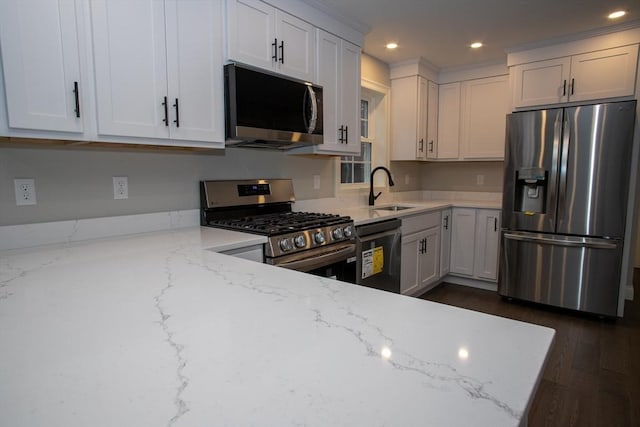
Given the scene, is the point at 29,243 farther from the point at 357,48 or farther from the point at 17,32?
the point at 357,48

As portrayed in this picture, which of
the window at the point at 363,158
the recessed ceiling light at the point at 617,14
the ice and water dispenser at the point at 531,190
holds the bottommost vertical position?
the ice and water dispenser at the point at 531,190

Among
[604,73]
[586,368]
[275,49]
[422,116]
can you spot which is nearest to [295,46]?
[275,49]

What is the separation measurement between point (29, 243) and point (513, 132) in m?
3.54

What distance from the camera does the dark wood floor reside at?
6.00 ft

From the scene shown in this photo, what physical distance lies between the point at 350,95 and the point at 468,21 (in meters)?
1.07

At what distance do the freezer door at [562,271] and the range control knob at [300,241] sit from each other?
2.28 metres

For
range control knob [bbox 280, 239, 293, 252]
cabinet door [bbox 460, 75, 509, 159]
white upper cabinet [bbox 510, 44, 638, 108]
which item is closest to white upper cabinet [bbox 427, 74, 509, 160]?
cabinet door [bbox 460, 75, 509, 159]

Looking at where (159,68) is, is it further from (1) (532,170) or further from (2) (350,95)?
(1) (532,170)

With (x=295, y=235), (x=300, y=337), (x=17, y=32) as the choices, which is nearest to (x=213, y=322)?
(x=300, y=337)

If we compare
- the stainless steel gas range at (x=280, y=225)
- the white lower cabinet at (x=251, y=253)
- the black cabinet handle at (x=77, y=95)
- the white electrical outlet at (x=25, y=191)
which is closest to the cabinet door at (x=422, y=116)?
the stainless steel gas range at (x=280, y=225)

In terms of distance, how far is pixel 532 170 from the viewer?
318 centimetres

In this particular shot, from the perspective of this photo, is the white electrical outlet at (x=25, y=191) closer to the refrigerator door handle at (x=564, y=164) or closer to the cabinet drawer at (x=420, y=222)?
the cabinet drawer at (x=420, y=222)

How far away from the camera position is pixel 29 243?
1.60 meters

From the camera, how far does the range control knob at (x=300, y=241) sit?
1.98 m
